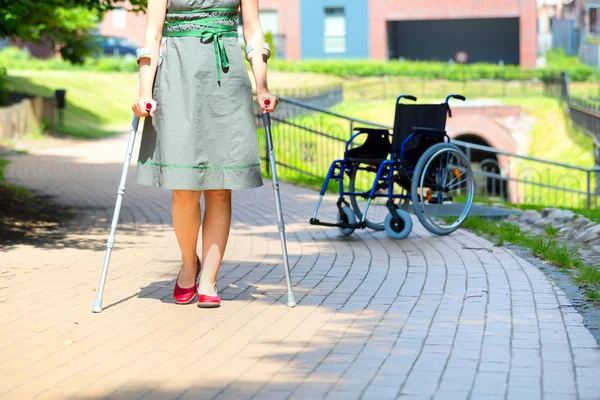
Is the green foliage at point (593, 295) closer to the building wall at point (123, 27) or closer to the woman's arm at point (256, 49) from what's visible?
the woman's arm at point (256, 49)

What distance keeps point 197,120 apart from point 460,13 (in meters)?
41.8

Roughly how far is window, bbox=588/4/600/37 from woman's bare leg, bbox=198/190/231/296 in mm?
45930

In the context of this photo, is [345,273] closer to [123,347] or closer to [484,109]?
[123,347]

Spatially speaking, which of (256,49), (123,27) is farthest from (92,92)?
(256,49)

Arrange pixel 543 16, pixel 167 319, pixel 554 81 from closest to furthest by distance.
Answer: pixel 167 319 < pixel 554 81 < pixel 543 16

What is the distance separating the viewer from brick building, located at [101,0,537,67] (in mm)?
47656

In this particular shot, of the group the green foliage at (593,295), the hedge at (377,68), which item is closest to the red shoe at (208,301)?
the green foliage at (593,295)

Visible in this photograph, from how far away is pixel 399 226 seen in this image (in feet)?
29.8

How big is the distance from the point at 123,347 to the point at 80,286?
1.80 m

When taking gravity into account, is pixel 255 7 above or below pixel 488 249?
above

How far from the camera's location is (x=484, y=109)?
34219 millimetres

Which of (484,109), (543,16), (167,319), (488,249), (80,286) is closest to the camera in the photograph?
(167,319)

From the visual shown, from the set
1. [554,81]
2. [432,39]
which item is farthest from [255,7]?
[432,39]

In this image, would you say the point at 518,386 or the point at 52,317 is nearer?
the point at 518,386
